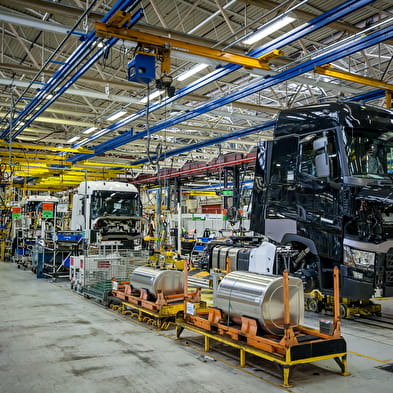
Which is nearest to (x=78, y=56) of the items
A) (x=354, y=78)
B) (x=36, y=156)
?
(x=354, y=78)

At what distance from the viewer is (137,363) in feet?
17.4

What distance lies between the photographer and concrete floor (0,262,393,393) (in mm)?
4562

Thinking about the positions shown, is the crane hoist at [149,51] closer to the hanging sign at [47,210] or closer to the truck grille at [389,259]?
the truck grille at [389,259]

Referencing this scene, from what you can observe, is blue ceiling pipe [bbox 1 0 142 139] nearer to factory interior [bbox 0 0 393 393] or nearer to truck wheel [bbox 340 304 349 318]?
factory interior [bbox 0 0 393 393]

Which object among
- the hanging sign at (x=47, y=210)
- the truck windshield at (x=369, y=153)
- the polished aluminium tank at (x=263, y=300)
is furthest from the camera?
the hanging sign at (x=47, y=210)

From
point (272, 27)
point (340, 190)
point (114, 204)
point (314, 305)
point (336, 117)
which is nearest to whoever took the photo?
point (340, 190)

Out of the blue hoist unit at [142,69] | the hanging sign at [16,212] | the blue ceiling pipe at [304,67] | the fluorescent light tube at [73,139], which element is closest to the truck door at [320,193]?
the blue ceiling pipe at [304,67]

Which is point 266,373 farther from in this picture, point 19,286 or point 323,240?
point 19,286

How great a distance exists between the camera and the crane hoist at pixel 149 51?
6.95 metres

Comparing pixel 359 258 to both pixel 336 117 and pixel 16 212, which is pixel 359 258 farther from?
pixel 16 212

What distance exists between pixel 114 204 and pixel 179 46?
7.09 meters

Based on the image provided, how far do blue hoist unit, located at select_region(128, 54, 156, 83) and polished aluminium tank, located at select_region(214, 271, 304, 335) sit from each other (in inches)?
142

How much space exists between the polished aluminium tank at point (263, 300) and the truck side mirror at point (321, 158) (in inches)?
75.0

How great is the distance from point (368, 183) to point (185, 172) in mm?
16877
